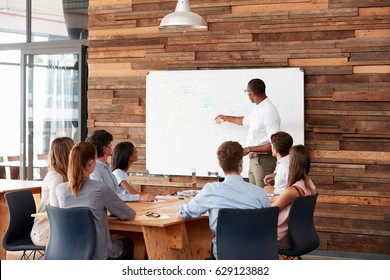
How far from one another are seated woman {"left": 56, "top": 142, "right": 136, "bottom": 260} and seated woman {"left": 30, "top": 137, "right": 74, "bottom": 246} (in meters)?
0.59

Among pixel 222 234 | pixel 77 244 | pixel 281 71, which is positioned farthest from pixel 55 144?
pixel 281 71

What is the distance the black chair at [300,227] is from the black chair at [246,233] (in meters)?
0.63

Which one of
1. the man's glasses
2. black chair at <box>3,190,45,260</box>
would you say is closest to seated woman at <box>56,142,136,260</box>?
the man's glasses

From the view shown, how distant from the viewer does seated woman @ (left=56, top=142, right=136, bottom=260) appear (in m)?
4.95

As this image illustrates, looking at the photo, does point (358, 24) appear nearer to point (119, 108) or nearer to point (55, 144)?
point (119, 108)

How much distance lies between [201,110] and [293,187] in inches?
126

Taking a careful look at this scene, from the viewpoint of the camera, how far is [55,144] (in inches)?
225

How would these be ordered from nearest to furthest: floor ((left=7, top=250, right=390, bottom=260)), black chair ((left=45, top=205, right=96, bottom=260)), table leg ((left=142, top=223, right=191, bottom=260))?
black chair ((left=45, top=205, right=96, bottom=260)) < table leg ((left=142, top=223, right=191, bottom=260)) < floor ((left=7, top=250, right=390, bottom=260))

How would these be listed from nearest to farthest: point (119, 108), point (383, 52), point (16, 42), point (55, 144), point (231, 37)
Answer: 1. point (55, 144)
2. point (383, 52)
3. point (231, 37)
4. point (119, 108)
5. point (16, 42)

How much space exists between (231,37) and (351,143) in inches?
70.8

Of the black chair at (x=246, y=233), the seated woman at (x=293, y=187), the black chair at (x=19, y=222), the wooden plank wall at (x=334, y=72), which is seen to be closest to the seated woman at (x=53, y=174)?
the black chair at (x=19, y=222)

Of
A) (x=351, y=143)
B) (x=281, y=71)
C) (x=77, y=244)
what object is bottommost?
(x=77, y=244)

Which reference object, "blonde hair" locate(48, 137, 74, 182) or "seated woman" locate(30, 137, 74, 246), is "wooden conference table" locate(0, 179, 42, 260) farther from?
"blonde hair" locate(48, 137, 74, 182)

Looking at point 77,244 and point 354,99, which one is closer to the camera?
point 77,244
